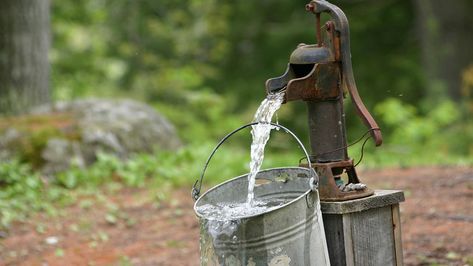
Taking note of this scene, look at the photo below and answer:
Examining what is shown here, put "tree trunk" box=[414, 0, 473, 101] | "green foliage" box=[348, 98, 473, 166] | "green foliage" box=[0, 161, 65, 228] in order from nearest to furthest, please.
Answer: "green foliage" box=[0, 161, 65, 228], "green foliage" box=[348, 98, 473, 166], "tree trunk" box=[414, 0, 473, 101]

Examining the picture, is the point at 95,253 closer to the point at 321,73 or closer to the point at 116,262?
the point at 116,262

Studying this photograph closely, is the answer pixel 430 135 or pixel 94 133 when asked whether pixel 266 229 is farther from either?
pixel 430 135

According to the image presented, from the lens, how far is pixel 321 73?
3.05 m

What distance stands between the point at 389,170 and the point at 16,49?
14.5 ft

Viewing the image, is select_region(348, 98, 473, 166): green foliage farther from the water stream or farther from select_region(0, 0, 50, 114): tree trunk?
the water stream

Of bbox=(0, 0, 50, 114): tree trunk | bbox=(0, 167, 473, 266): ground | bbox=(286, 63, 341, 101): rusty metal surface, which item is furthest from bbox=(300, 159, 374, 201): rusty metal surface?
bbox=(0, 0, 50, 114): tree trunk

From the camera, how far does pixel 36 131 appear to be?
6906mm

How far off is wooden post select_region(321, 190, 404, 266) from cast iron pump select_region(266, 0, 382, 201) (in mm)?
57

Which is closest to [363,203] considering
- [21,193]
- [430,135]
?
[21,193]

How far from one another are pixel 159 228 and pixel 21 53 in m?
3.77

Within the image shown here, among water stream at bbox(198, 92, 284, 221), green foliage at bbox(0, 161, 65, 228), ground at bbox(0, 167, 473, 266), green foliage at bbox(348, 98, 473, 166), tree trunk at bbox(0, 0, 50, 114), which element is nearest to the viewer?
water stream at bbox(198, 92, 284, 221)

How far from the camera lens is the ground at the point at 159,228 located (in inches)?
173

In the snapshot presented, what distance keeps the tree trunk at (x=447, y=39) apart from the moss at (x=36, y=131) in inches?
257

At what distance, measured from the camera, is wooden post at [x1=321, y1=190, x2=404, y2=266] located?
305 cm
